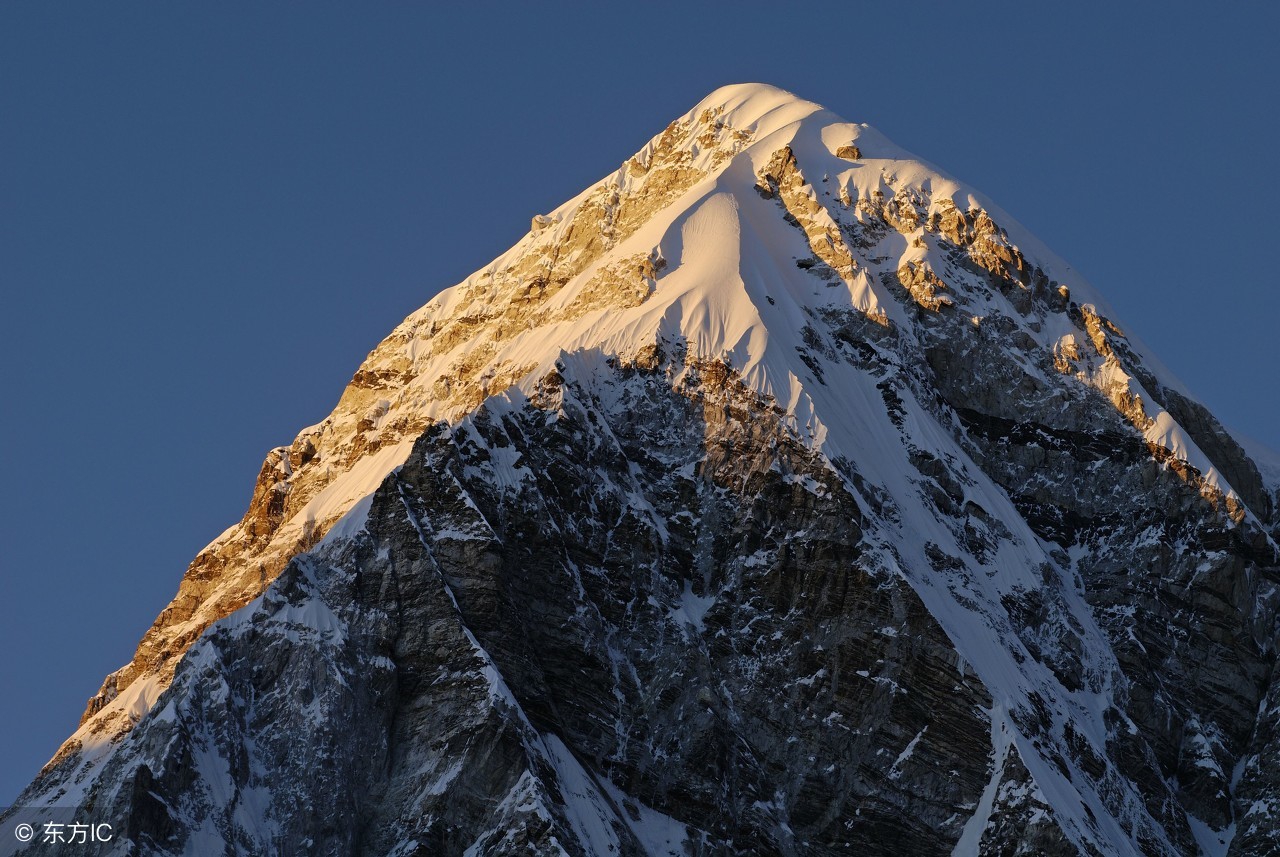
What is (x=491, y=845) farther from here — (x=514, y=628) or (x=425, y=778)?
(x=514, y=628)

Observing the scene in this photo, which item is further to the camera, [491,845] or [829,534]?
[829,534]

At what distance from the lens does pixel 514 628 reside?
603ft

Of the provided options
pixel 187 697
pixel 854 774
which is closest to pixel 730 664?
pixel 854 774

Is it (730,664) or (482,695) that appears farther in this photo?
(730,664)

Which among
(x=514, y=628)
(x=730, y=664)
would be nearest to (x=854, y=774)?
(x=730, y=664)

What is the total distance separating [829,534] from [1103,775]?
2719cm

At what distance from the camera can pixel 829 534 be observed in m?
192

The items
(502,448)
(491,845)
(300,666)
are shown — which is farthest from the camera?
(502,448)

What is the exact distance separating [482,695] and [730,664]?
20534 mm

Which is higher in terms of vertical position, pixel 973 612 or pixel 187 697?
pixel 973 612

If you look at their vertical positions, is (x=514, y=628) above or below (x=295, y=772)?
above

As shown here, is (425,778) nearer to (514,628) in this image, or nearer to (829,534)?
(514,628)

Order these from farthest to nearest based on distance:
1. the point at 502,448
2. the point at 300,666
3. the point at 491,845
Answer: the point at 502,448
the point at 300,666
the point at 491,845

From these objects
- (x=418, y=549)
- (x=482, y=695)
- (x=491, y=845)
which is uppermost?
A: (x=418, y=549)
